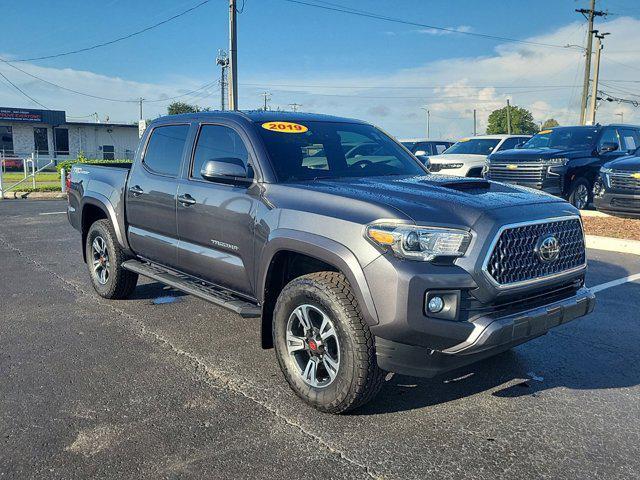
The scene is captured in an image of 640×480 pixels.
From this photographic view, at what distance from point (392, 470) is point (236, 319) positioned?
2779mm

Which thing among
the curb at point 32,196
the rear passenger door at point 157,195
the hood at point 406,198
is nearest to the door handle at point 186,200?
the rear passenger door at point 157,195

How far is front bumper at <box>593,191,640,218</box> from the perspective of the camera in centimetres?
1025

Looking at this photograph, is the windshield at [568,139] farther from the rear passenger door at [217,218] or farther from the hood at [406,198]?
the rear passenger door at [217,218]

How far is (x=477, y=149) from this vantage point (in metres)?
15.9

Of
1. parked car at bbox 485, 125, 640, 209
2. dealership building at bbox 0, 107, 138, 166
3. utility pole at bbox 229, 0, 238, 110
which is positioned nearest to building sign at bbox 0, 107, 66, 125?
dealership building at bbox 0, 107, 138, 166

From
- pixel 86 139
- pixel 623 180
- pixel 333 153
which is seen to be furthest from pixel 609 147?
pixel 86 139

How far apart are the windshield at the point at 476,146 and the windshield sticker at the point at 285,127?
1219 cm

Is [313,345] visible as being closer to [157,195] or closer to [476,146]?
[157,195]

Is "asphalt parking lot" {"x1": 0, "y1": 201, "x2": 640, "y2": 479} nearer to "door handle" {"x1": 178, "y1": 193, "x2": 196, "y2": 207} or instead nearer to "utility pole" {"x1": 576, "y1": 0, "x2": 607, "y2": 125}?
"door handle" {"x1": 178, "y1": 193, "x2": 196, "y2": 207}

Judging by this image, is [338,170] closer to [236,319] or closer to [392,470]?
[236,319]

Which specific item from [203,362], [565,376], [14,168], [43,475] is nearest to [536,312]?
[565,376]

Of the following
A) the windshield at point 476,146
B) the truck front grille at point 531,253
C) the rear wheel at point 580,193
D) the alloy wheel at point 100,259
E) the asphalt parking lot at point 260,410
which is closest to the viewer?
the asphalt parking lot at point 260,410

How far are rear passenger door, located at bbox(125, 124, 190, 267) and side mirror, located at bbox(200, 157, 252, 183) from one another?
961 millimetres

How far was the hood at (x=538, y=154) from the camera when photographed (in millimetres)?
12078
